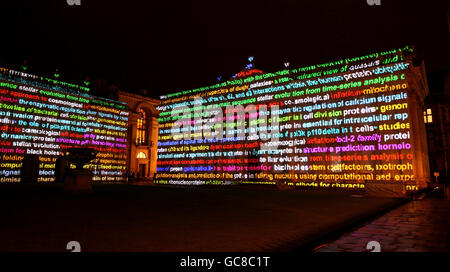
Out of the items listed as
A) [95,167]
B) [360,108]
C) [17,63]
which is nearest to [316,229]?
[360,108]

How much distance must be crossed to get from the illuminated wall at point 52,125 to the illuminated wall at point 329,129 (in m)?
12.1

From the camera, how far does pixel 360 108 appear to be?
2144 centimetres

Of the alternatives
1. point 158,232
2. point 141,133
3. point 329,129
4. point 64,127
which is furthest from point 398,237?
point 141,133

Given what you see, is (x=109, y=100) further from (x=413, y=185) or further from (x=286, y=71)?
(x=413, y=185)

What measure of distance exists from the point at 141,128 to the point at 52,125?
47.1 feet

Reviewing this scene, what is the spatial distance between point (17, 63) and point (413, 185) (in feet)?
125

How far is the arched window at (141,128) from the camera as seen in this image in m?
43.6

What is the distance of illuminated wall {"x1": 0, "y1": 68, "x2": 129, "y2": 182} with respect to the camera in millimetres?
27397

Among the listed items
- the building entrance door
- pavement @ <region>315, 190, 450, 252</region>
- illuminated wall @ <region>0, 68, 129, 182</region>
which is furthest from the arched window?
pavement @ <region>315, 190, 450, 252</region>

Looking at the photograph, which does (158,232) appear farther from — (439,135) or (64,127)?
(439,135)

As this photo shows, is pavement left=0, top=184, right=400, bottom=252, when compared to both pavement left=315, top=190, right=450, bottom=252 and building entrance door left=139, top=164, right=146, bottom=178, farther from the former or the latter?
building entrance door left=139, top=164, right=146, bottom=178

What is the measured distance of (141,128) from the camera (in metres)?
44.0

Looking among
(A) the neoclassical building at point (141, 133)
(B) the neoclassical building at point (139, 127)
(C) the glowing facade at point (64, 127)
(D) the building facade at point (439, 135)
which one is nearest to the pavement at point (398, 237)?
(C) the glowing facade at point (64, 127)

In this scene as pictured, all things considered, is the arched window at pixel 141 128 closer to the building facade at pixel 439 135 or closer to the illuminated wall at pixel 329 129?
the illuminated wall at pixel 329 129
